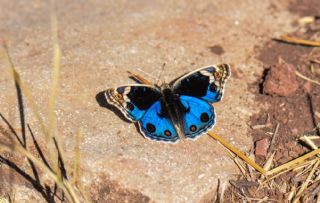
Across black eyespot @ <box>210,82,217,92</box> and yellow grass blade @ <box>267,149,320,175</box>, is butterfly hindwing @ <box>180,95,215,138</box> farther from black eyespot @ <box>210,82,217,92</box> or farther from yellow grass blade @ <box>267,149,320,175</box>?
yellow grass blade @ <box>267,149,320,175</box>

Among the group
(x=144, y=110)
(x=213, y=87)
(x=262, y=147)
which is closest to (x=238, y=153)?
(x=262, y=147)

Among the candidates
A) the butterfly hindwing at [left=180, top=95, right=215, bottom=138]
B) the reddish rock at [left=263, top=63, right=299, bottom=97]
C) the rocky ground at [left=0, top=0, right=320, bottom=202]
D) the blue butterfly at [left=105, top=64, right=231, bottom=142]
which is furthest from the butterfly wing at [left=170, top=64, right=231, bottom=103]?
the reddish rock at [left=263, top=63, right=299, bottom=97]

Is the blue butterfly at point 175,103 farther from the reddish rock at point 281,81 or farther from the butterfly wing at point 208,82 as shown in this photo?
the reddish rock at point 281,81

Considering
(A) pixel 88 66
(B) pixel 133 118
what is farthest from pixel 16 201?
(A) pixel 88 66

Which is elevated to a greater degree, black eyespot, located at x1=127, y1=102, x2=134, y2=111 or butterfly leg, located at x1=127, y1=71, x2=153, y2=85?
black eyespot, located at x1=127, y1=102, x2=134, y2=111

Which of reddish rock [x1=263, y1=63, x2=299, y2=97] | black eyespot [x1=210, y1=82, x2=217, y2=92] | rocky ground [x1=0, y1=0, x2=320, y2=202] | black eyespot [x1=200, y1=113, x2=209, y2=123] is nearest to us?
rocky ground [x1=0, y1=0, x2=320, y2=202]

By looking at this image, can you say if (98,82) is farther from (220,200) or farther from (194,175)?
(220,200)

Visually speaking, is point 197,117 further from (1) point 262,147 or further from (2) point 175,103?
(1) point 262,147
